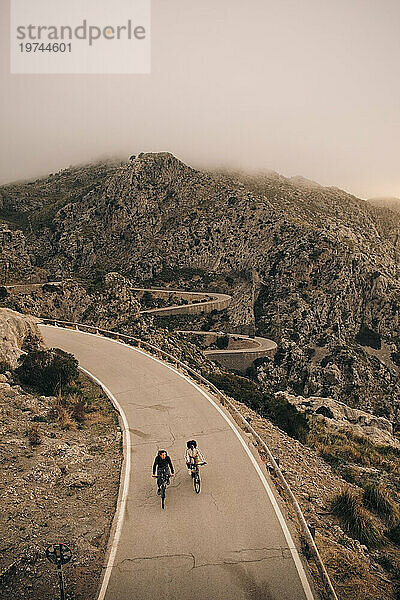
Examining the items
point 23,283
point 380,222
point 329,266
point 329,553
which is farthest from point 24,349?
point 380,222

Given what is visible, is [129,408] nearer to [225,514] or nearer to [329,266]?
[225,514]

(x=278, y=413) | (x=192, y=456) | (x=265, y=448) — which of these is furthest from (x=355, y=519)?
(x=278, y=413)

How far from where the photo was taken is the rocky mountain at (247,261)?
205ft

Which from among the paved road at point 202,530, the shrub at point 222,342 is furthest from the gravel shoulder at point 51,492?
the shrub at point 222,342

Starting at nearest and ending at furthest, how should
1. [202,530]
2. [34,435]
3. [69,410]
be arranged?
[202,530] → [34,435] → [69,410]

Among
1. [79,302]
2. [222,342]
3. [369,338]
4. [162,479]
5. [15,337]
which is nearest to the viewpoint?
[162,479]

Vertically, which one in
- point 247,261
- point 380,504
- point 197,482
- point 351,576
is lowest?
point 380,504

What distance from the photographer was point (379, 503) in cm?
1047

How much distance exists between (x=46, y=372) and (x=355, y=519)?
12781mm

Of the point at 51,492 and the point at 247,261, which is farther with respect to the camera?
the point at 247,261

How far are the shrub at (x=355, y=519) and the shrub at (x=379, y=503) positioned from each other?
2.18ft

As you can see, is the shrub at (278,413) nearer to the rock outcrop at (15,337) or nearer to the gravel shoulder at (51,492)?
the gravel shoulder at (51,492)

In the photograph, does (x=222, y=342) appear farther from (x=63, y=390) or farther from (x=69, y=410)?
(x=69, y=410)

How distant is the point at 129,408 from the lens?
14.9 meters
